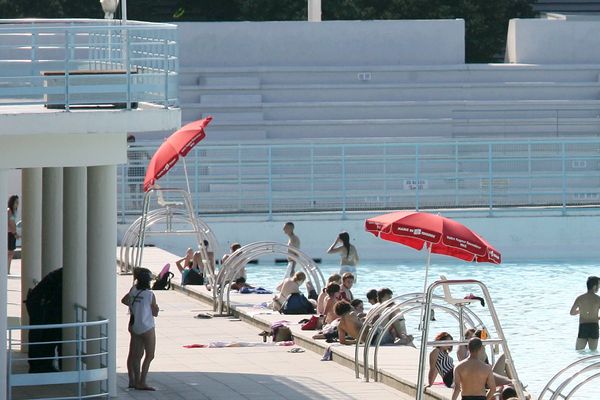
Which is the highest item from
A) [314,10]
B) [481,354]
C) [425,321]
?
[314,10]

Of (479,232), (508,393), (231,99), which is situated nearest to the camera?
(508,393)

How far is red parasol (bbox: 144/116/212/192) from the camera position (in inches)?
802

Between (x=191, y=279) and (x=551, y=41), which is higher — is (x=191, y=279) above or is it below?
below

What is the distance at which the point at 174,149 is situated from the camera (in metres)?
20.6

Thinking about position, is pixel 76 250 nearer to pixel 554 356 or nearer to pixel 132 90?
pixel 132 90

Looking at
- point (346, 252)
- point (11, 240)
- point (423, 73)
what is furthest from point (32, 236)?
point (423, 73)

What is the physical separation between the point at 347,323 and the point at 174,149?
5241 mm

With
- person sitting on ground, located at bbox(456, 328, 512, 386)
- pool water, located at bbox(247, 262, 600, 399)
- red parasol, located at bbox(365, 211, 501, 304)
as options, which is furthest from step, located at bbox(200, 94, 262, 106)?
red parasol, located at bbox(365, 211, 501, 304)

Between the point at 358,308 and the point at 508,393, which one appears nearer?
the point at 508,393

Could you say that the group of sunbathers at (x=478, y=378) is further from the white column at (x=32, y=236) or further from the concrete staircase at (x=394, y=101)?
the concrete staircase at (x=394, y=101)

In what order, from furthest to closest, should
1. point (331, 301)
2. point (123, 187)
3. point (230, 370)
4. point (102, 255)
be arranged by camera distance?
1. point (123, 187)
2. point (331, 301)
3. point (230, 370)
4. point (102, 255)

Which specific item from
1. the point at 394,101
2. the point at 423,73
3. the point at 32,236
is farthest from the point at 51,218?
the point at 423,73

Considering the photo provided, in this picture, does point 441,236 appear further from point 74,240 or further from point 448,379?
point 74,240

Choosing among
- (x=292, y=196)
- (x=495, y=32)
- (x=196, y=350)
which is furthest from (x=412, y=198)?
(x=196, y=350)
